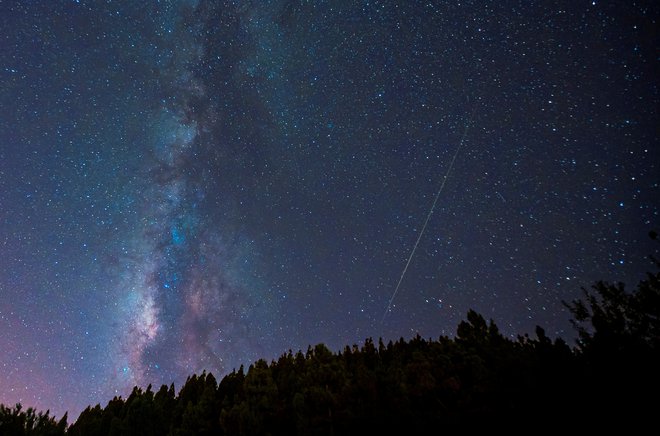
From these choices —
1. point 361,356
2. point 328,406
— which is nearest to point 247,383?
point 328,406

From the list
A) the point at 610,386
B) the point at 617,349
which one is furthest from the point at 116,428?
the point at 617,349

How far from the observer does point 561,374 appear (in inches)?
788

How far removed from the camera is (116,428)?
26.1 m

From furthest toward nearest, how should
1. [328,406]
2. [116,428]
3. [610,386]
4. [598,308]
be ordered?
[598,308]
[116,428]
[328,406]
[610,386]

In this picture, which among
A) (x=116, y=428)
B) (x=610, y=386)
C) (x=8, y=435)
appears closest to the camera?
(x=610, y=386)

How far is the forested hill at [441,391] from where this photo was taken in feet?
61.1

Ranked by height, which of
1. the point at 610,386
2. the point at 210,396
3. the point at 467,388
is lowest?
the point at 610,386

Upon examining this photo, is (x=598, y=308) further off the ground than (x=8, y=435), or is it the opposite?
(x=598, y=308)

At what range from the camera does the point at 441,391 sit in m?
22.5

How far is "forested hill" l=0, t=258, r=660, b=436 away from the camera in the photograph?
1861 centimetres

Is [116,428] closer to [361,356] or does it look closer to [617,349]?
[361,356]

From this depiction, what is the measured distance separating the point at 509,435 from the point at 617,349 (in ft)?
29.1

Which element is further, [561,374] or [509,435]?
[561,374]

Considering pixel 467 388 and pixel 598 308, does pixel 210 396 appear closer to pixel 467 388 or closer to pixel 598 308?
pixel 467 388
